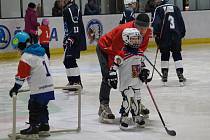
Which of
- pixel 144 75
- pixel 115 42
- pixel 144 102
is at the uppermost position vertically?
pixel 115 42

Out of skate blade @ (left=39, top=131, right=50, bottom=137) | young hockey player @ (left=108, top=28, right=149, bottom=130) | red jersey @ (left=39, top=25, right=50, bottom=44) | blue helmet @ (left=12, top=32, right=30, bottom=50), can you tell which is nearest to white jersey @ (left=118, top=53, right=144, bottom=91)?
young hockey player @ (left=108, top=28, right=149, bottom=130)

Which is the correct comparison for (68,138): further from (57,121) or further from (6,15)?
(6,15)

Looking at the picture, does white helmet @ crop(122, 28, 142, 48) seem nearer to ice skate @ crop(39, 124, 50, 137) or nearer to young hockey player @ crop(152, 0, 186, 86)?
ice skate @ crop(39, 124, 50, 137)

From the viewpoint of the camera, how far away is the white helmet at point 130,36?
18.2ft

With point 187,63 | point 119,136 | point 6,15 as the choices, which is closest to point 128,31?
point 119,136

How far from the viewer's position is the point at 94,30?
599 inches

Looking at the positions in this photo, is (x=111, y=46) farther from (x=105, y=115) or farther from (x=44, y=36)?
(x=44, y=36)

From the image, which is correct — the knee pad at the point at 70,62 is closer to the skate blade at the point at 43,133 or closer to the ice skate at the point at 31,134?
the skate blade at the point at 43,133

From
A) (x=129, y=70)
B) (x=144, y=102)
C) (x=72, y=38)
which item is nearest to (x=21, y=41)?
(x=129, y=70)

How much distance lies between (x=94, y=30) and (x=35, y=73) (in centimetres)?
999

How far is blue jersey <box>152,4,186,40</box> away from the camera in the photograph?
29.0ft

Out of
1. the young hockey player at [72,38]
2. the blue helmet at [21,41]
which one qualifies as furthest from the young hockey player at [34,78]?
the young hockey player at [72,38]

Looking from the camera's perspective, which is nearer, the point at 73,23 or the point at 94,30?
the point at 73,23

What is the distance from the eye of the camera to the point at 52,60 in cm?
1338
